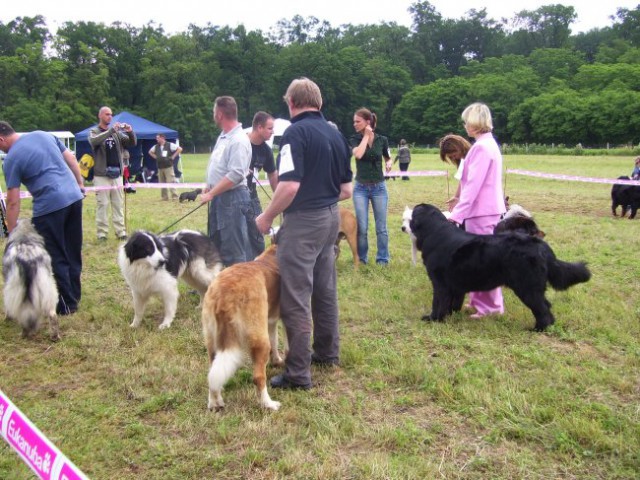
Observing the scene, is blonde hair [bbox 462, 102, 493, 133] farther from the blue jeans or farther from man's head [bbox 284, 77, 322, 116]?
the blue jeans

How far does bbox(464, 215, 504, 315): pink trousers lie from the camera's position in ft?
16.3

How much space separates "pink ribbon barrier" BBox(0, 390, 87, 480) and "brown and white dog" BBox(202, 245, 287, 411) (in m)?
1.20

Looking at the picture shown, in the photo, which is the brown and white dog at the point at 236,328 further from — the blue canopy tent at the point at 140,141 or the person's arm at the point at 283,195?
the blue canopy tent at the point at 140,141

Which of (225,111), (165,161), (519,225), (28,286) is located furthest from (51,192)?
(165,161)

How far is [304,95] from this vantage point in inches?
136

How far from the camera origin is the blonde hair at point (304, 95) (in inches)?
136

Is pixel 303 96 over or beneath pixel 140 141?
beneath

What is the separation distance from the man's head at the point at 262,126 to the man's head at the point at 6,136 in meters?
2.36

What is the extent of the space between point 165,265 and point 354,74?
2981 inches

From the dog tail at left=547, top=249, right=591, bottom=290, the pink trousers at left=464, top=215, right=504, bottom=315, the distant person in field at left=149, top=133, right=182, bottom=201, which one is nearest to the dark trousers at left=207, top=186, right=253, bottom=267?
the pink trousers at left=464, top=215, right=504, bottom=315

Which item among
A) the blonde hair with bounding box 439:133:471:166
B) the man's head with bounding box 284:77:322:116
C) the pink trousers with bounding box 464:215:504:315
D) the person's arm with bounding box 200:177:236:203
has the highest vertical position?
the man's head with bounding box 284:77:322:116

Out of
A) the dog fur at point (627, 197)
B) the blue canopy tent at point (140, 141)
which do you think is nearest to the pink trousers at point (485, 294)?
the dog fur at point (627, 197)

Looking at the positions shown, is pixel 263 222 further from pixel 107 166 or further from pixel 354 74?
pixel 354 74

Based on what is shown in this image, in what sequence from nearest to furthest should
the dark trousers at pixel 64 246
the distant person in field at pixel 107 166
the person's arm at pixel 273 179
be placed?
the dark trousers at pixel 64 246 < the person's arm at pixel 273 179 < the distant person in field at pixel 107 166
